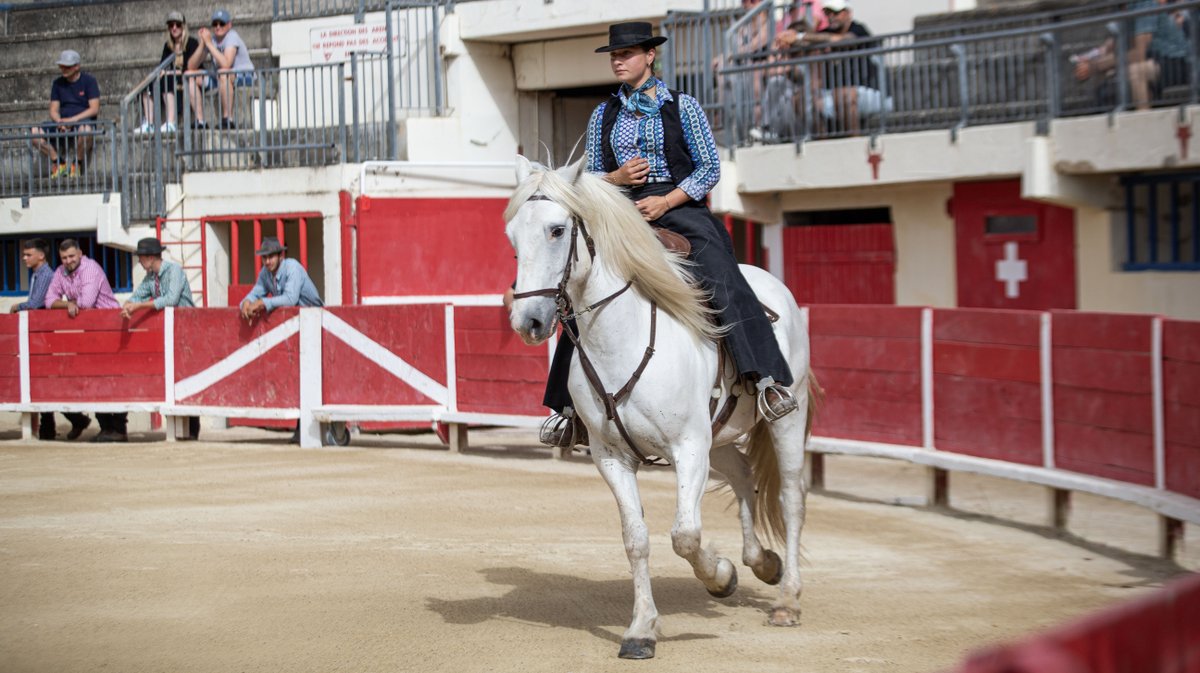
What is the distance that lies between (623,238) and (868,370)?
6205 millimetres

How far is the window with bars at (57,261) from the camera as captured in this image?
67.5ft

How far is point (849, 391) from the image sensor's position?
12.1m

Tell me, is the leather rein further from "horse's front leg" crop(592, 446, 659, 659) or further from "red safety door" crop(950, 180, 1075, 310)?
"red safety door" crop(950, 180, 1075, 310)

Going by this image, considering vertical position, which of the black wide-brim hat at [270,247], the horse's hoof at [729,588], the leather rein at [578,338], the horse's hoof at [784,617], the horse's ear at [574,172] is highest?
the black wide-brim hat at [270,247]

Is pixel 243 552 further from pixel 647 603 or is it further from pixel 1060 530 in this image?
pixel 1060 530

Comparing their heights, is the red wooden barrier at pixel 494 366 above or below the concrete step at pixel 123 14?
below

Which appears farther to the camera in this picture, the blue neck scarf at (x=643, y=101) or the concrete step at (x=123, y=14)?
the concrete step at (x=123, y=14)

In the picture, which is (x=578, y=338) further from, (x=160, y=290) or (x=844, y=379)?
(x=160, y=290)

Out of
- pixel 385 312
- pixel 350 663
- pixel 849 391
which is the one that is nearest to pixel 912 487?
pixel 849 391

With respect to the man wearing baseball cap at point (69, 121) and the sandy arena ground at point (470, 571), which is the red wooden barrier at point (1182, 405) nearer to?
the sandy arena ground at point (470, 571)

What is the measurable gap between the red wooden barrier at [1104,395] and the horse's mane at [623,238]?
3957mm

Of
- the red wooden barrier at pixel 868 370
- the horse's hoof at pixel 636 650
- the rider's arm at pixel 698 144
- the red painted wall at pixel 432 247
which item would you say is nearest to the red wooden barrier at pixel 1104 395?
the red wooden barrier at pixel 868 370

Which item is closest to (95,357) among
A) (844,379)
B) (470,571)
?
(844,379)

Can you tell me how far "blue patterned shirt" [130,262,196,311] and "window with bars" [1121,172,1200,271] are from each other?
30.3 feet
